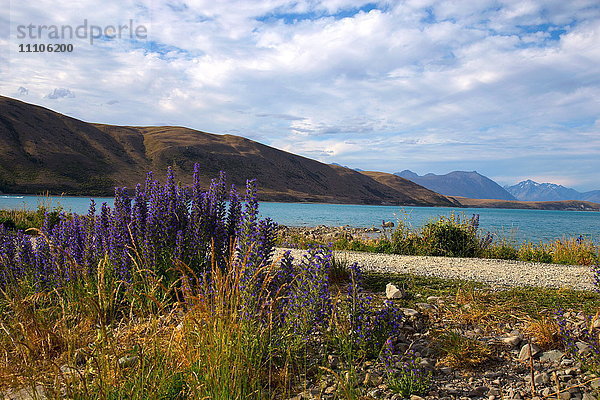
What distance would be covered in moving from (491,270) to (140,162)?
11659 cm

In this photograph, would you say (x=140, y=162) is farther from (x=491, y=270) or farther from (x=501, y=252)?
(x=491, y=270)

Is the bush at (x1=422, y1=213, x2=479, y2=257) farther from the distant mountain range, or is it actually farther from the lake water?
the distant mountain range

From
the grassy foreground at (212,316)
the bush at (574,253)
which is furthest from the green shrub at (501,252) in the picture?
the grassy foreground at (212,316)

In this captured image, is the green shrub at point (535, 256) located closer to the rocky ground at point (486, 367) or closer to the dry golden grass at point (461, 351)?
the rocky ground at point (486, 367)

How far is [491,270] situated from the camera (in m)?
8.73

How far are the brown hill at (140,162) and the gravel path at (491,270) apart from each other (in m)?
81.3

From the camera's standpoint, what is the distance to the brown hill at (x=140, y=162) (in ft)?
282

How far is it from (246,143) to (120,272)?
153926 mm

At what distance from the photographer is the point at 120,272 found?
493 cm

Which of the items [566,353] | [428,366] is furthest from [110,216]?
[566,353]

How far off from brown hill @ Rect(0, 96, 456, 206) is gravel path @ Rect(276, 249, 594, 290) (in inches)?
3199

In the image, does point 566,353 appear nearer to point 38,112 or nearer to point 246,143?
point 38,112

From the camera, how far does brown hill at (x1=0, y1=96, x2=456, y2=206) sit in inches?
3386

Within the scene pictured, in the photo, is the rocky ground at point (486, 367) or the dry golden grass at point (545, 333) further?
the dry golden grass at point (545, 333)
